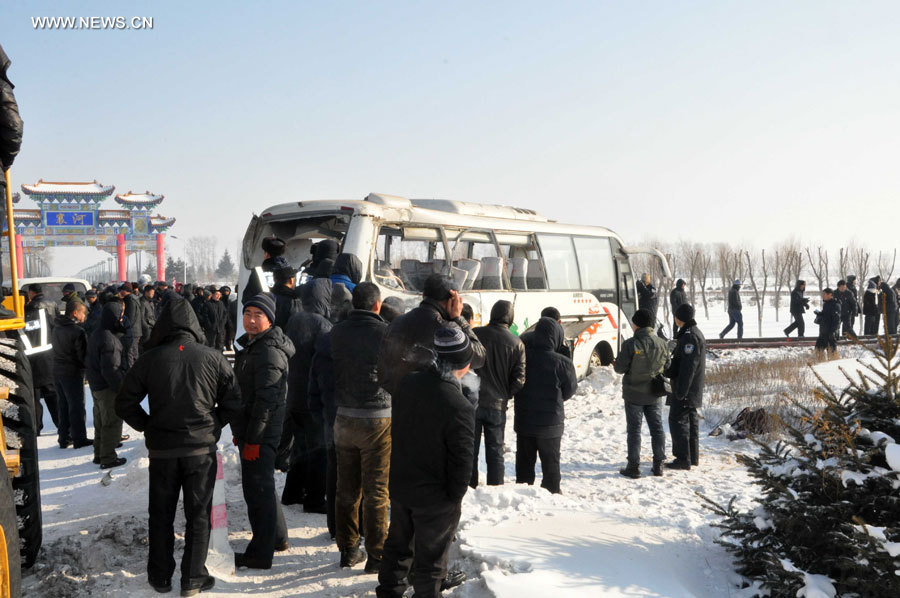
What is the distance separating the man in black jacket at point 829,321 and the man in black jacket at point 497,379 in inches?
506

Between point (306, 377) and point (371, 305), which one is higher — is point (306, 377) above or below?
below

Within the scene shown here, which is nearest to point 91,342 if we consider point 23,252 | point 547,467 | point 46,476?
point 46,476

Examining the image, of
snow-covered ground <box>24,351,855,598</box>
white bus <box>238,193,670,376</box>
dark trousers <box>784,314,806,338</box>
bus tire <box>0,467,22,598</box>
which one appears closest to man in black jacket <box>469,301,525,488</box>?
snow-covered ground <box>24,351,855,598</box>

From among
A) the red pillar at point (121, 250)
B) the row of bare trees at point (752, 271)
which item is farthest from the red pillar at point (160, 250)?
the row of bare trees at point (752, 271)

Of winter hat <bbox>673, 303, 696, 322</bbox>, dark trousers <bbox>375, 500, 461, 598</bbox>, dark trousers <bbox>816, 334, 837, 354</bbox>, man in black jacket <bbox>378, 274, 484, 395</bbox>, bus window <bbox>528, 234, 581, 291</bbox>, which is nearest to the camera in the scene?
dark trousers <bbox>375, 500, 461, 598</bbox>

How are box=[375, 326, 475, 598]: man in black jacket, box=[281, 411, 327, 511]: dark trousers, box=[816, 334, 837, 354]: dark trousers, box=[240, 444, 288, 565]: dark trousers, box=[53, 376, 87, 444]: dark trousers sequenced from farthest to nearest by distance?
1. box=[816, 334, 837, 354]: dark trousers
2. box=[53, 376, 87, 444]: dark trousers
3. box=[281, 411, 327, 511]: dark trousers
4. box=[240, 444, 288, 565]: dark trousers
5. box=[375, 326, 475, 598]: man in black jacket

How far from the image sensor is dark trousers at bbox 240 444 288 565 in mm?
4902

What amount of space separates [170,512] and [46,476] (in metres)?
4.30

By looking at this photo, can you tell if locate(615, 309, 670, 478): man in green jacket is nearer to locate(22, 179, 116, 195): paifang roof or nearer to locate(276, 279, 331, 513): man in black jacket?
locate(276, 279, 331, 513): man in black jacket

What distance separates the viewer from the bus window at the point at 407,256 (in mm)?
9906

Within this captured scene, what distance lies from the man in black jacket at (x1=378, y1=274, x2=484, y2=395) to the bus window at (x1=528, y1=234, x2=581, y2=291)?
7626 mm

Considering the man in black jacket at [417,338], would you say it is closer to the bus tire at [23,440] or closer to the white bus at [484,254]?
the bus tire at [23,440]

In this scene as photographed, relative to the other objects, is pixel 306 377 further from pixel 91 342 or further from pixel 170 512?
pixel 91 342

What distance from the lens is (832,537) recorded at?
3695 millimetres
